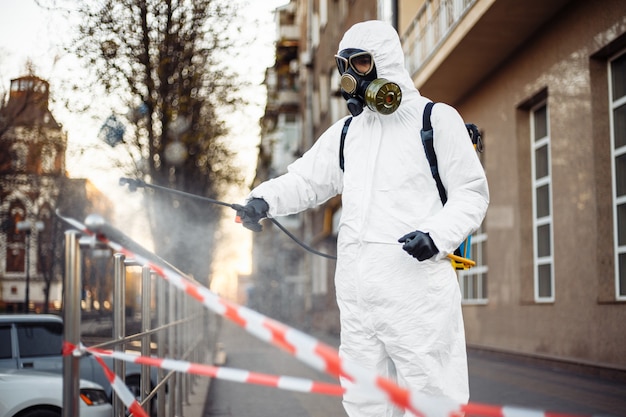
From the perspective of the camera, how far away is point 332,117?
3006cm

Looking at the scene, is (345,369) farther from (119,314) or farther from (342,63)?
(119,314)

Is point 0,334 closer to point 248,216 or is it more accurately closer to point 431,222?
point 248,216

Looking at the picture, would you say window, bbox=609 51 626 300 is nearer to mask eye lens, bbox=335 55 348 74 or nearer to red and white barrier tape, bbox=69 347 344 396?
mask eye lens, bbox=335 55 348 74

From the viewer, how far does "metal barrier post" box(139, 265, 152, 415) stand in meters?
4.88

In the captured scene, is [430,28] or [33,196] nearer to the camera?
[430,28]

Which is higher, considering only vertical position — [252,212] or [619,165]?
[619,165]

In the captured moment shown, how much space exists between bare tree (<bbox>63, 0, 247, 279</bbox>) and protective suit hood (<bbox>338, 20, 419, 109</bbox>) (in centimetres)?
886

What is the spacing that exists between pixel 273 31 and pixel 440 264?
36.2 ft

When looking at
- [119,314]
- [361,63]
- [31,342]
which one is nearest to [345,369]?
[361,63]

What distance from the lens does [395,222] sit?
3.68m

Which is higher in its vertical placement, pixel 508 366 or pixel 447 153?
pixel 447 153

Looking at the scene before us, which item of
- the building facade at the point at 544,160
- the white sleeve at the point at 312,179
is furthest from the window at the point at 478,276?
the white sleeve at the point at 312,179

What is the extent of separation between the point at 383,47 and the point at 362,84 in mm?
176

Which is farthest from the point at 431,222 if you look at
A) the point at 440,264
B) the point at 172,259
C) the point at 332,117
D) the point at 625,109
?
the point at 332,117
